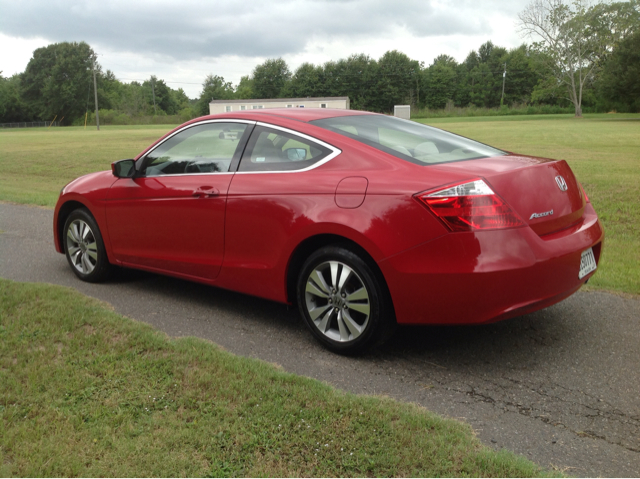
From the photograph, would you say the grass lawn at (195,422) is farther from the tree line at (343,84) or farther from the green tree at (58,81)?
the green tree at (58,81)

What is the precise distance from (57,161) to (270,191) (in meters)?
20.3

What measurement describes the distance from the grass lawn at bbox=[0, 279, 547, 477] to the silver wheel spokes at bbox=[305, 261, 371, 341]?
0.52 metres

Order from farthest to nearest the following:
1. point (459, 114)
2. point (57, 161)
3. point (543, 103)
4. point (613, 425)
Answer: point (543, 103), point (459, 114), point (57, 161), point (613, 425)

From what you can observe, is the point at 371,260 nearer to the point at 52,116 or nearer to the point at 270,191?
the point at 270,191

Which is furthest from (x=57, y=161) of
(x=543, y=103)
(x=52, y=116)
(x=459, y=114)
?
(x=52, y=116)

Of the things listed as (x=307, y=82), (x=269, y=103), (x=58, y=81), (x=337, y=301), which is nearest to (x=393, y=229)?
(x=337, y=301)

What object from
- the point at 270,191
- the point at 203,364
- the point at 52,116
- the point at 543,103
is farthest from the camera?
the point at 52,116

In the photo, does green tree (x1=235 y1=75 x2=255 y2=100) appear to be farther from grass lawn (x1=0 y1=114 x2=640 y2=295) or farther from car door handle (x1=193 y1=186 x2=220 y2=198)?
car door handle (x1=193 y1=186 x2=220 y2=198)

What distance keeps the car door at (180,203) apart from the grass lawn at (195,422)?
2.96 ft

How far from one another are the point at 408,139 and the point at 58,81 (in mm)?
117973

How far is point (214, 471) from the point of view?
2613mm

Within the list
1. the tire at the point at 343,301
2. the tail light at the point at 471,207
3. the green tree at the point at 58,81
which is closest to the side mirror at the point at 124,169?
the tire at the point at 343,301

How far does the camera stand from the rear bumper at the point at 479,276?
11.0 ft

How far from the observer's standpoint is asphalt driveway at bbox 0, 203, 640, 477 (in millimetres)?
2969
